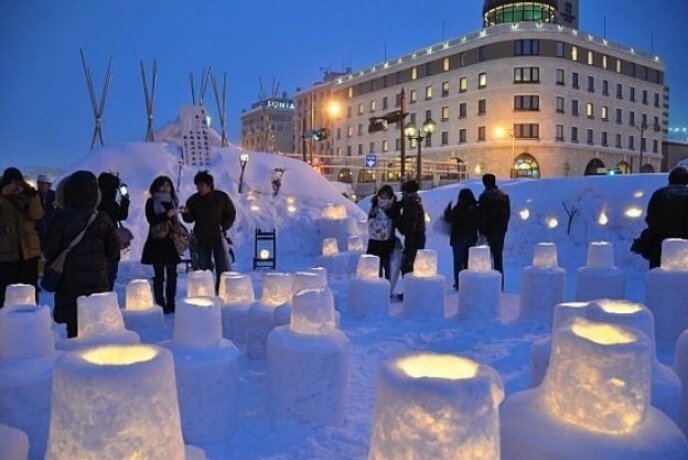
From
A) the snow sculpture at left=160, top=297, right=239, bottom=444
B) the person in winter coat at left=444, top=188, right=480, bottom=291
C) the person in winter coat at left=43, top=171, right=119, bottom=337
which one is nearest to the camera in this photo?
the snow sculpture at left=160, top=297, right=239, bottom=444

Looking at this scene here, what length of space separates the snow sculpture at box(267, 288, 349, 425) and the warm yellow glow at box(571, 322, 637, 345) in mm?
1636

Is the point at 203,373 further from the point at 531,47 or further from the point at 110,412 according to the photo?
the point at 531,47

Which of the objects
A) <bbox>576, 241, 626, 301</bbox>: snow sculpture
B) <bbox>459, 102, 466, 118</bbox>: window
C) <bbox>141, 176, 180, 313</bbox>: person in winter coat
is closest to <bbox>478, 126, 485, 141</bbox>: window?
<bbox>459, 102, 466, 118</bbox>: window

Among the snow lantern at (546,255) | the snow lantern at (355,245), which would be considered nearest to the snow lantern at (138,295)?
the snow lantern at (546,255)

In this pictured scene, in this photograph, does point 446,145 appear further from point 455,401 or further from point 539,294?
point 455,401

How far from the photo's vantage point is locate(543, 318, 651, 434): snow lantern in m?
1.77

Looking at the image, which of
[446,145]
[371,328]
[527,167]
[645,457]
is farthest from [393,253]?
[446,145]

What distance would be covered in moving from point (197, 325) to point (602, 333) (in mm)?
2163

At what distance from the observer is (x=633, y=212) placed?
10.2 m

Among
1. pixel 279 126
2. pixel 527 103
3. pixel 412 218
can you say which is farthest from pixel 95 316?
pixel 279 126

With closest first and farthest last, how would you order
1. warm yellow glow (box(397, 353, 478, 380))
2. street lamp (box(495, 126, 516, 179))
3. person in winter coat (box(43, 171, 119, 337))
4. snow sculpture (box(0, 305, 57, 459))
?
warm yellow glow (box(397, 353, 478, 380))
snow sculpture (box(0, 305, 57, 459))
person in winter coat (box(43, 171, 119, 337))
street lamp (box(495, 126, 516, 179))

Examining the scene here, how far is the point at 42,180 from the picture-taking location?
7.14 m

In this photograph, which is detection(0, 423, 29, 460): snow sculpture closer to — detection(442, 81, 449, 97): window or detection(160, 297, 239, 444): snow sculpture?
detection(160, 297, 239, 444): snow sculpture

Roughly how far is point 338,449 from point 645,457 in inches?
69.2
